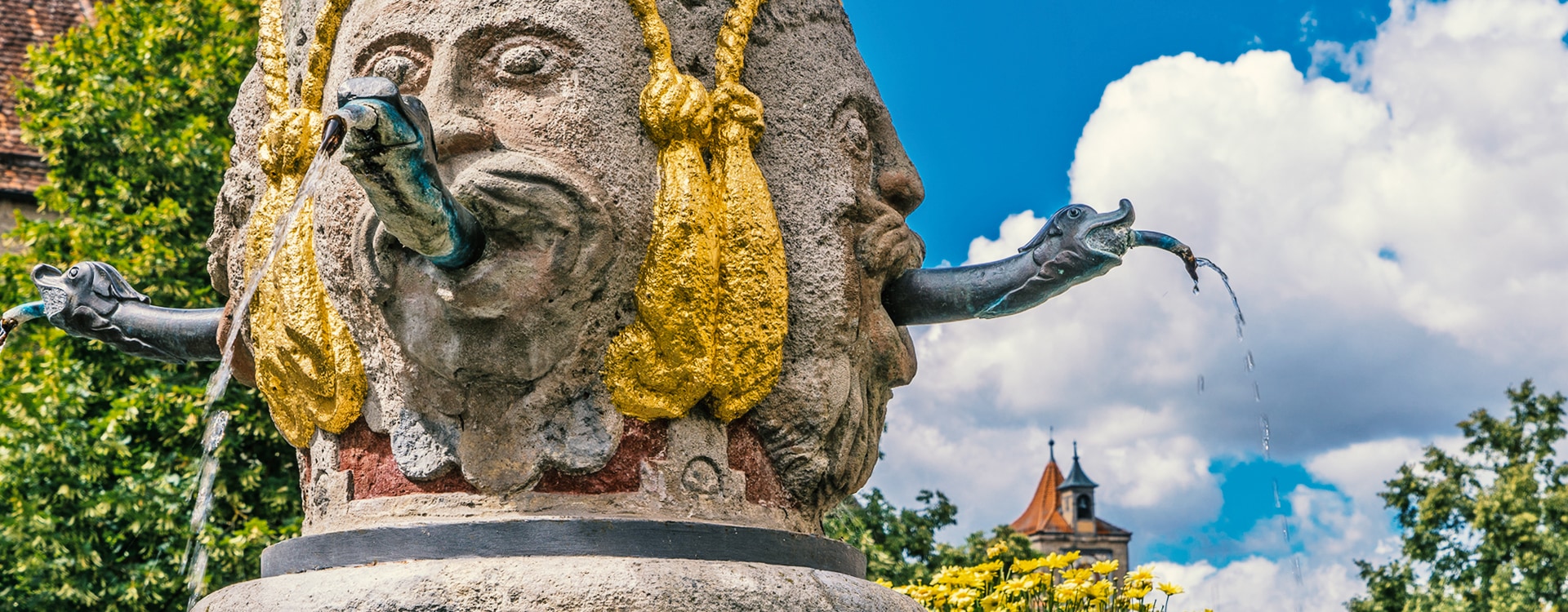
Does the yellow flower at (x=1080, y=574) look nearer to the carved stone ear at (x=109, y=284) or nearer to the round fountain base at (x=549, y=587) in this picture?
the round fountain base at (x=549, y=587)

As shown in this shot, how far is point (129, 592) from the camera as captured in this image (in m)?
8.60

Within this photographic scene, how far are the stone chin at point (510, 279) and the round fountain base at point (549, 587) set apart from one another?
373 millimetres

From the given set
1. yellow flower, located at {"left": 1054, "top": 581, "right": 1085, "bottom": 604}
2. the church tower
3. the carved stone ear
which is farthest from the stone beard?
the church tower

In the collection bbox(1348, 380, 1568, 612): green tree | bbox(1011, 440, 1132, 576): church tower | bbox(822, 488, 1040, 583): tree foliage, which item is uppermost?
bbox(1011, 440, 1132, 576): church tower

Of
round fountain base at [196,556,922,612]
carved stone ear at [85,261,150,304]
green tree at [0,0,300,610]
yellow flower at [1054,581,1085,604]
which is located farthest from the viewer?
green tree at [0,0,300,610]

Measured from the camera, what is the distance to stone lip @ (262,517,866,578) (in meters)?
2.53

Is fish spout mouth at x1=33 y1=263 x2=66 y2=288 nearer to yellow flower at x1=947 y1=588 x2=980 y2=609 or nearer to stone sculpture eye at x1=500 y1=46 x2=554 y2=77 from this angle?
stone sculpture eye at x1=500 y1=46 x2=554 y2=77

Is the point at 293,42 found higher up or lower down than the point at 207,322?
higher up

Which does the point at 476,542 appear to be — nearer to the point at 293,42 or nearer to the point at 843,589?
the point at 843,589

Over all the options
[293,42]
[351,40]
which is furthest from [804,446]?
[293,42]

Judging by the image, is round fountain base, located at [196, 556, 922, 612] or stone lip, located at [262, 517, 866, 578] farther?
stone lip, located at [262, 517, 866, 578]

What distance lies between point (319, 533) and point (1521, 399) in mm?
19234

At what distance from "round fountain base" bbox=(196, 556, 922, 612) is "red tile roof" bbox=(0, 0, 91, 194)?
14.7 meters

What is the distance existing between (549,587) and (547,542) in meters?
0.14
